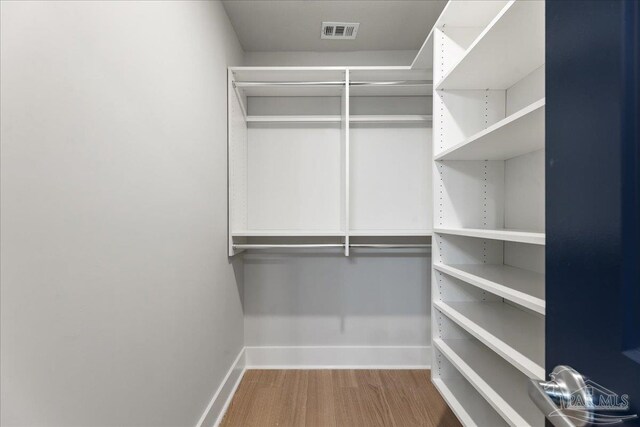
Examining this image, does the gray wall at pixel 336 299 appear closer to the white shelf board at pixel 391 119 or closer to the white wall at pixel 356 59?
the white shelf board at pixel 391 119

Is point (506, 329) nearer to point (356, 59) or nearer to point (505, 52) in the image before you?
point (505, 52)

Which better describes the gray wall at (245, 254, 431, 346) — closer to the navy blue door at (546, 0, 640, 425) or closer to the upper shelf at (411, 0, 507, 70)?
the upper shelf at (411, 0, 507, 70)

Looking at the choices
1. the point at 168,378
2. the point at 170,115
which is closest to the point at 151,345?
the point at 168,378

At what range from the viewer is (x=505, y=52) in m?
1.22

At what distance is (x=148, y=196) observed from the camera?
1.09 metres

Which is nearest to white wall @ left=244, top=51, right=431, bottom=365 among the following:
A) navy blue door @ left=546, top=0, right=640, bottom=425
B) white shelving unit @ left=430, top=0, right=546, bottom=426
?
white shelving unit @ left=430, top=0, right=546, bottom=426

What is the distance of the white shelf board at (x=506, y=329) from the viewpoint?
940 millimetres

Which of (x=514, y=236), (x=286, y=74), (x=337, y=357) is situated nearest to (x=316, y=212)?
(x=286, y=74)

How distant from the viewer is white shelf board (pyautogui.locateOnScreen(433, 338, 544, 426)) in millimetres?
1016

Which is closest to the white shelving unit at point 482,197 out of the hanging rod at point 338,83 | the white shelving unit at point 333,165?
the hanging rod at point 338,83

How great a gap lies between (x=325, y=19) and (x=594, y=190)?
198 centimetres

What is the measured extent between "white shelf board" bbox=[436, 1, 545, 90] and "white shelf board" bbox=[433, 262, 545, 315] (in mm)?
825

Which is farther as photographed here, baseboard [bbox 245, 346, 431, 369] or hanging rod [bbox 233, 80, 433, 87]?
baseboard [bbox 245, 346, 431, 369]

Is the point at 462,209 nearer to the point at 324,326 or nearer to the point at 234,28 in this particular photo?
the point at 324,326
